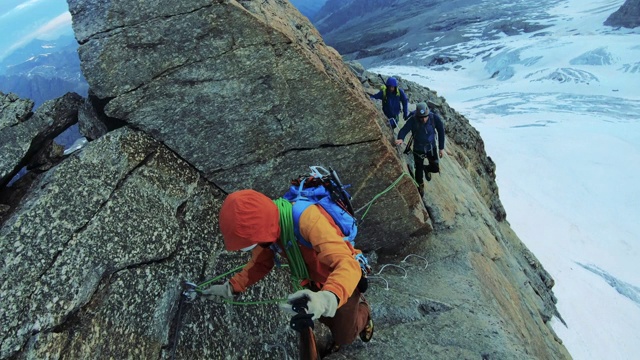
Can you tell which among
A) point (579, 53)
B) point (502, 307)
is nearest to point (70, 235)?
point (502, 307)

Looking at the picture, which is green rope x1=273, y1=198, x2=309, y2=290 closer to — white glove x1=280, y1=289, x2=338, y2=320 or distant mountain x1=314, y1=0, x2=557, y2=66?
white glove x1=280, y1=289, x2=338, y2=320

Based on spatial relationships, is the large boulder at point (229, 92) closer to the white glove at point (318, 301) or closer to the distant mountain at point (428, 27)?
the white glove at point (318, 301)

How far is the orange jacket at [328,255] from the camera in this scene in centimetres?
371

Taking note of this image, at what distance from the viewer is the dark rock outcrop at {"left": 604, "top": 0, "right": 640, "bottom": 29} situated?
3029 inches

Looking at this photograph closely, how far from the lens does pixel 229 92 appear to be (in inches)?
239

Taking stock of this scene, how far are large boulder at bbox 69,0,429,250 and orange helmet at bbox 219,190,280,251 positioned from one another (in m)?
2.61

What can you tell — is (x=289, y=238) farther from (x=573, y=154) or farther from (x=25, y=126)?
(x=573, y=154)

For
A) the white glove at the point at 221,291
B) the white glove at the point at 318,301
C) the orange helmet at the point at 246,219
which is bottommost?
the white glove at the point at 221,291

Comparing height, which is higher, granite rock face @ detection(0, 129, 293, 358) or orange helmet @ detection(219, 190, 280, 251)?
orange helmet @ detection(219, 190, 280, 251)

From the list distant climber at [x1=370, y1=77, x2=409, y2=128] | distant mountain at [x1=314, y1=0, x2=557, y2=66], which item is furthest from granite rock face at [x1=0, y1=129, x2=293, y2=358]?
distant mountain at [x1=314, y1=0, x2=557, y2=66]

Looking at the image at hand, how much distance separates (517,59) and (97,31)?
2997 inches

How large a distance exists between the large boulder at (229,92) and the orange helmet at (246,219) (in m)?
2.61

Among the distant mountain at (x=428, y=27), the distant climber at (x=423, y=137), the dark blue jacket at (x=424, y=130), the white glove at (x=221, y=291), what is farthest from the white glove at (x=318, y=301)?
the distant mountain at (x=428, y=27)

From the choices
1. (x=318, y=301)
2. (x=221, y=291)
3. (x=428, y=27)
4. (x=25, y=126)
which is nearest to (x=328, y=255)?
(x=318, y=301)
